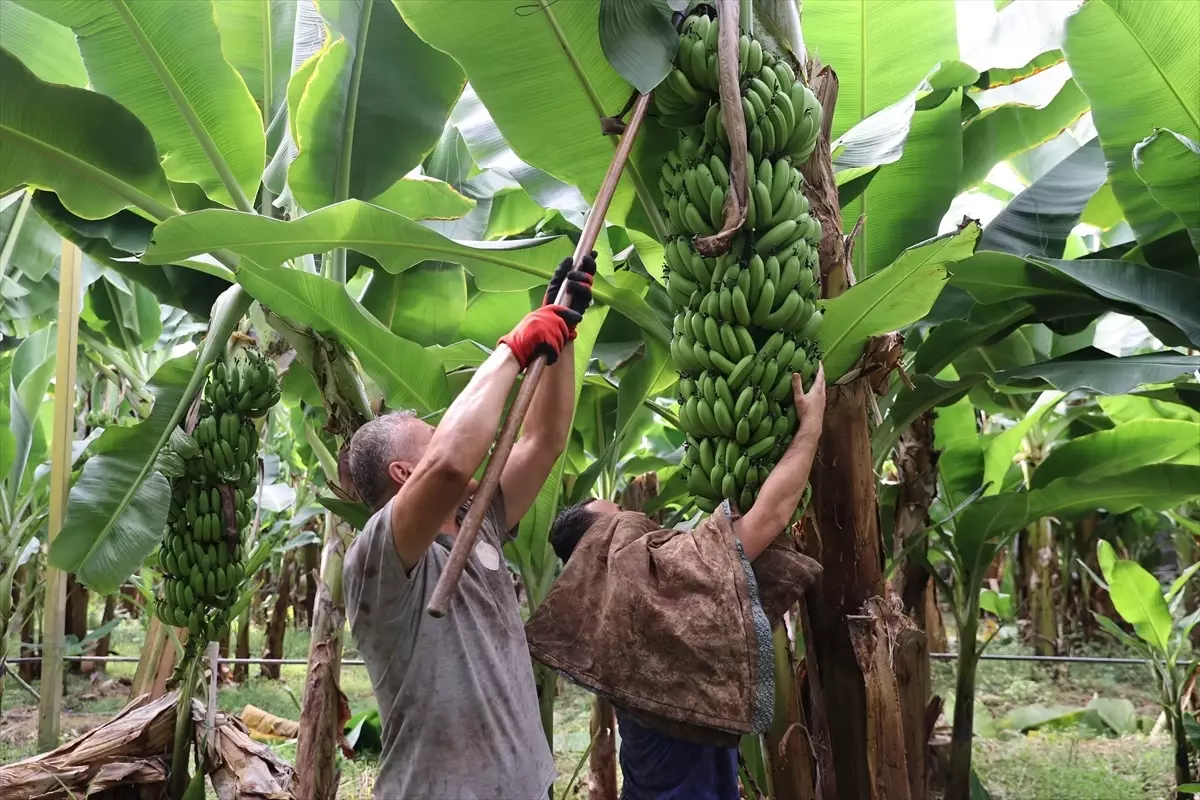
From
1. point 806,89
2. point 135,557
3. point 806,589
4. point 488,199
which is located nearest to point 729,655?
point 806,589

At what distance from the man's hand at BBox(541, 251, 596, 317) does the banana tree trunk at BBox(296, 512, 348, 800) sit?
4.33ft

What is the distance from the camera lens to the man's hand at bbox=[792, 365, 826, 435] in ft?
4.80

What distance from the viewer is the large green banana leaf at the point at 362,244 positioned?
169cm

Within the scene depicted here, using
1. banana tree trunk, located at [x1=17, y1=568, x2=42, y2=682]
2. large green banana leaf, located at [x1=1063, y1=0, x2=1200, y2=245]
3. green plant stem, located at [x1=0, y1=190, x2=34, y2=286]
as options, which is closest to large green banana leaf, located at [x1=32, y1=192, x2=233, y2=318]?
green plant stem, located at [x1=0, y1=190, x2=34, y2=286]

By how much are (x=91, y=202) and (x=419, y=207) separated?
801mm

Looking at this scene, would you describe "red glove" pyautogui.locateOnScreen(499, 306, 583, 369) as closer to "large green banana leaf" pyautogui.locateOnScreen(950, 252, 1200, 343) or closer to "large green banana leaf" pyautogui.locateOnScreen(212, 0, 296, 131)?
"large green banana leaf" pyautogui.locateOnScreen(950, 252, 1200, 343)

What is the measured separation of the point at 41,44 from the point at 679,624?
2425 mm

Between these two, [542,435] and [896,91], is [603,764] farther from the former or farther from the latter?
[896,91]

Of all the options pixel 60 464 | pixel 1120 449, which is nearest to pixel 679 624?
pixel 1120 449

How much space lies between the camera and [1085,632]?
261 inches

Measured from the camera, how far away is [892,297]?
1556mm

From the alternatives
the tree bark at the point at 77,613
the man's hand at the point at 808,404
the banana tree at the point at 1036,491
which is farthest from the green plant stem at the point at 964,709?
the tree bark at the point at 77,613

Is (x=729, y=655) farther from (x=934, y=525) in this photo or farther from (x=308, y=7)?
(x=308, y=7)

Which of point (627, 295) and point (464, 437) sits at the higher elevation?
point (627, 295)
